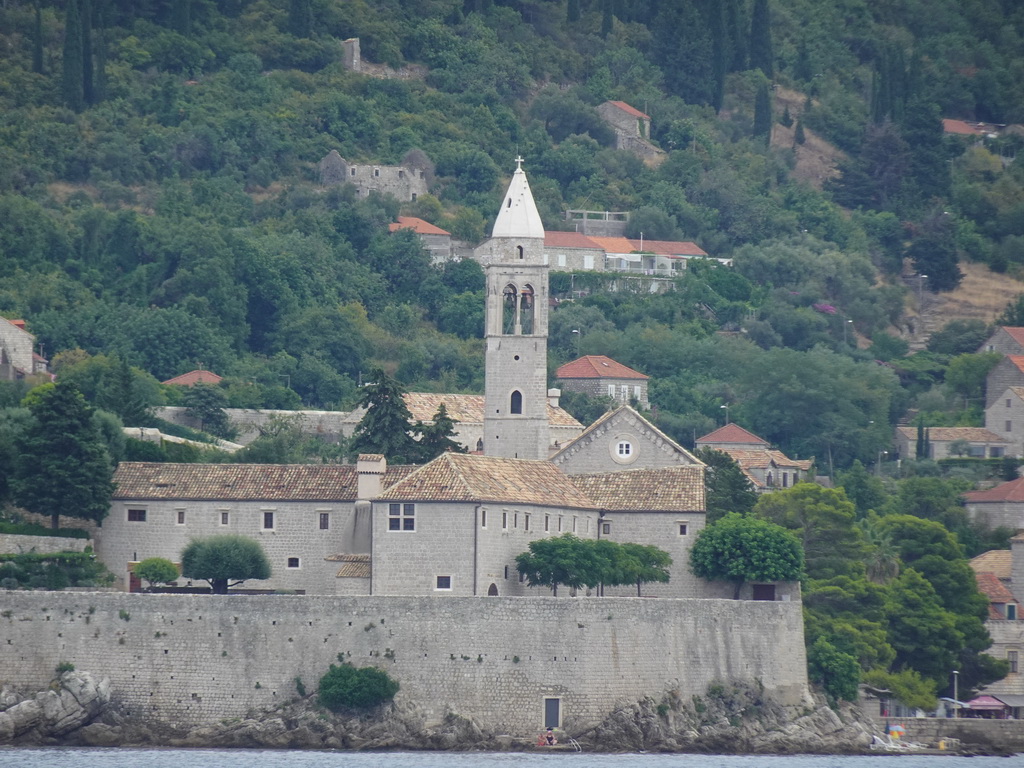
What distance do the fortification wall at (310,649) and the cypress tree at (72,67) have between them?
69987 mm

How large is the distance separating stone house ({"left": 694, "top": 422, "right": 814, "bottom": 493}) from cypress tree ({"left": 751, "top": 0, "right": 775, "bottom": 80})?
5719cm

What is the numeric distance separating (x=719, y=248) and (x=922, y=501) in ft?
145

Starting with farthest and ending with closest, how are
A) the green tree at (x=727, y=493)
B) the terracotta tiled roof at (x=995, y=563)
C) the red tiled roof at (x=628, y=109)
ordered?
1. the red tiled roof at (x=628, y=109)
2. the terracotta tiled roof at (x=995, y=563)
3. the green tree at (x=727, y=493)

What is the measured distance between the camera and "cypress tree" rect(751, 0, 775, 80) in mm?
169375

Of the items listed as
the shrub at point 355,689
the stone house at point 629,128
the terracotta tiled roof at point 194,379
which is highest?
the stone house at point 629,128

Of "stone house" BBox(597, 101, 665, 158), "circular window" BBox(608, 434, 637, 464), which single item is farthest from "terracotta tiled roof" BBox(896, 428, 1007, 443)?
"stone house" BBox(597, 101, 665, 158)

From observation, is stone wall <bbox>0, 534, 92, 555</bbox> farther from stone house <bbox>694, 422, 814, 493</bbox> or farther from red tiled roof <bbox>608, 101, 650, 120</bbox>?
red tiled roof <bbox>608, 101, 650, 120</bbox>

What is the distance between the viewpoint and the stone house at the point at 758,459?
10638 centimetres

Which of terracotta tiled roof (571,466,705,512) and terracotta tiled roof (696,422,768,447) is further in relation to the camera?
terracotta tiled roof (696,422,768,447)

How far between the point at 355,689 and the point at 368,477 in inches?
355

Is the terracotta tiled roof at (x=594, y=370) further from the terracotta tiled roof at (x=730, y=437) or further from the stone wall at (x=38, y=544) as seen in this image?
the stone wall at (x=38, y=544)

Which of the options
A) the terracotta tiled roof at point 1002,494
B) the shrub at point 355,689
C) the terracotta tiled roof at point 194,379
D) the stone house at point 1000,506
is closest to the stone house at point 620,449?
the shrub at point 355,689

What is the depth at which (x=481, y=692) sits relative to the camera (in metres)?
75.2

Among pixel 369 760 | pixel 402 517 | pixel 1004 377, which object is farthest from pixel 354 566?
pixel 1004 377
